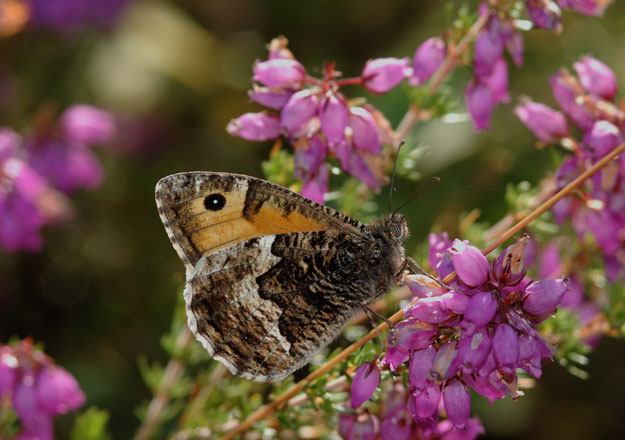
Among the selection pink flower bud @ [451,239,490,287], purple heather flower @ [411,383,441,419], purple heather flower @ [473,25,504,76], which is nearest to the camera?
pink flower bud @ [451,239,490,287]

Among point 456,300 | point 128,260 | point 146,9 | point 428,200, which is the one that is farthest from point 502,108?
point 456,300

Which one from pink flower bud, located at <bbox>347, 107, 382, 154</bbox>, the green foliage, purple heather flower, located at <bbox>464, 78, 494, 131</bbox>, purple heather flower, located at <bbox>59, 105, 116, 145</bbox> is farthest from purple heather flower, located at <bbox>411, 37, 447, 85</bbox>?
purple heather flower, located at <bbox>59, 105, 116, 145</bbox>

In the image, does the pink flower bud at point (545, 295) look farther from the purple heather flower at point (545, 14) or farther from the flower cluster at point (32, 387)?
the flower cluster at point (32, 387)

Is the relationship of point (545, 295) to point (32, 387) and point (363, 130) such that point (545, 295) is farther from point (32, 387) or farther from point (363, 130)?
point (32, 387)

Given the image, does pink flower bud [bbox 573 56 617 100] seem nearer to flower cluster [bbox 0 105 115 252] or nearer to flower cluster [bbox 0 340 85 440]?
flower cluster [bbox 0 340 85 440]

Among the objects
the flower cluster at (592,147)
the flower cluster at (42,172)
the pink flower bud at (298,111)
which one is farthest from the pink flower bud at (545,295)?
the flower cluster at (42,172)

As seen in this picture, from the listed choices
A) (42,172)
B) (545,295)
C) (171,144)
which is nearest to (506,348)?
(545,295)
